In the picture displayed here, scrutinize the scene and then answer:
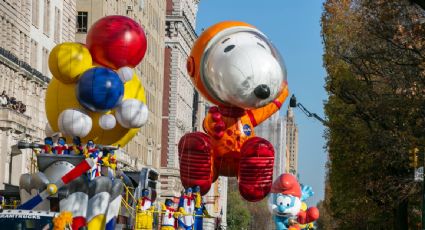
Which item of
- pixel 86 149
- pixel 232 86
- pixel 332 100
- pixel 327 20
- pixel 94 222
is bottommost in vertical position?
pixel 94 222

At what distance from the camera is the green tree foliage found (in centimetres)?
3141

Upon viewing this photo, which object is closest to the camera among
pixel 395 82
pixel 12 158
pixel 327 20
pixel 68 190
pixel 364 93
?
pixel 68 190

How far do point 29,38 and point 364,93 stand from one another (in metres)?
15.7

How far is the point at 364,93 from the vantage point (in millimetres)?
40719

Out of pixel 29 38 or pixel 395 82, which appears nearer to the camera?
pixel 395 82

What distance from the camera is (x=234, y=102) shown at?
1001 inches

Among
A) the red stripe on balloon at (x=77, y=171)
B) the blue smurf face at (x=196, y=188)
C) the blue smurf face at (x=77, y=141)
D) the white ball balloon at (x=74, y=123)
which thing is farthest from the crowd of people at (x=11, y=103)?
the red stripe on balloon at (x=77, y=171)

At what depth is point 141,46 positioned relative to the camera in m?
24.8

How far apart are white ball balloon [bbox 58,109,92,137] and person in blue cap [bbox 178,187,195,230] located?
11.6ft

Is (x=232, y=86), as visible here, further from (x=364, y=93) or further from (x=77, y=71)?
(x=364, y=93)

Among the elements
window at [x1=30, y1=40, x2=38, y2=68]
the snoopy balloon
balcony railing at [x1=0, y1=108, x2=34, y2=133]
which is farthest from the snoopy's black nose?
window at [x1=30, y1=40, x2=38, y2=68]

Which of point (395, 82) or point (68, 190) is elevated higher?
point (395, 82)

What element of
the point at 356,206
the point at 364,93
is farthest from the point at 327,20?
the point at 364,93

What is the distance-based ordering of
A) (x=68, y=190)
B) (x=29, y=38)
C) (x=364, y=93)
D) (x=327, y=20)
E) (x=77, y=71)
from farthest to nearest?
1. (x=327, y=20)
2. (x=29, y=38)
3. (x=364, y=93)
4. (x=77, y=71)
5. (x=68, y=190)
